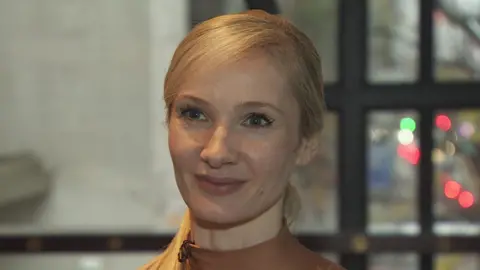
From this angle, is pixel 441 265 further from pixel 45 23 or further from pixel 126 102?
pixel 45 23

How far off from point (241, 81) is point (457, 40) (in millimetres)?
1159

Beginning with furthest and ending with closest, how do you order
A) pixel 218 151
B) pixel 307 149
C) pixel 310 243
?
pixel 310 243 < pixel 307 149 < pixel 218 151

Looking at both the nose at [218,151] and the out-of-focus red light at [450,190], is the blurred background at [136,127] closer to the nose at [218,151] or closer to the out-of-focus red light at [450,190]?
the out-of-focus red light at [450,190]

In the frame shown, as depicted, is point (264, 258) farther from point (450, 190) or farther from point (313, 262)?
point (450, 190)

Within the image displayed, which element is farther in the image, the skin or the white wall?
the white wall

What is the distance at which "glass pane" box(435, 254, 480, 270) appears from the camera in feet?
5.50

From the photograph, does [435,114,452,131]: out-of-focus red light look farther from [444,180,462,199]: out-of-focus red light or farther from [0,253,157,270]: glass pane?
[0,253,157,270]: glass pane

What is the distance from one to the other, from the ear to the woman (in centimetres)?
1

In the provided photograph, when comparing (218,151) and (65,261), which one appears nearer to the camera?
(218,151)

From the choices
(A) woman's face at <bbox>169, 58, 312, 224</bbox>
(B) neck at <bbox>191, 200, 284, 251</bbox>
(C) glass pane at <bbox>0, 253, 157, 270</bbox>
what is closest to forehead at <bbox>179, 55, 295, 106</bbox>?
(A) woman's face at <bbox>169, 58, 312, 224</bbox>

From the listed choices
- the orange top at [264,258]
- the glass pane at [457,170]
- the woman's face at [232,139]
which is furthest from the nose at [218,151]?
the glass pane at [457,170]

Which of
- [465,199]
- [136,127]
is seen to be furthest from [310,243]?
[136,127]

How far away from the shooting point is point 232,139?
732mm

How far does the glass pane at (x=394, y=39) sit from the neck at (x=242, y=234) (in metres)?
0.99
